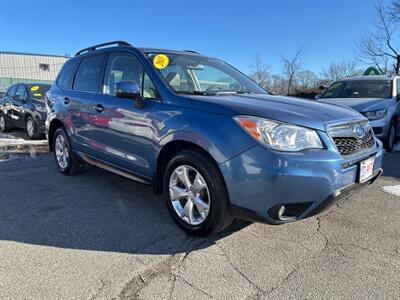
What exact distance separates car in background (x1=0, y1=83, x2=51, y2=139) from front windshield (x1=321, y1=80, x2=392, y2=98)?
6953 millimetres

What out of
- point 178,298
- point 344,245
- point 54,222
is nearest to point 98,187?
point 54,222

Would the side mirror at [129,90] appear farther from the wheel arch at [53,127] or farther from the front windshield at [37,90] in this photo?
the front windshield at [37,90]

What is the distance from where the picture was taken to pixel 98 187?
4.91 m

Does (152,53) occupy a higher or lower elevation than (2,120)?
higher

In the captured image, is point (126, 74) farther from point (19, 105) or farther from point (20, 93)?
point (20, 93)

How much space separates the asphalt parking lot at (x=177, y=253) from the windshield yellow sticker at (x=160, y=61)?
5.10 ft

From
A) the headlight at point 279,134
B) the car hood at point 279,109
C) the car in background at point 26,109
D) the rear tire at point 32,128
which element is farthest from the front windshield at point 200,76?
the rear tire at point 32,128

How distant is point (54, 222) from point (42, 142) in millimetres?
5607

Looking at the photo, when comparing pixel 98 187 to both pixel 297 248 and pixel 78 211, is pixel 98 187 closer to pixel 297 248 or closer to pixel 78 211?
pixel 78 211

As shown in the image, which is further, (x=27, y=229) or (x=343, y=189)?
(x=27, y=229)

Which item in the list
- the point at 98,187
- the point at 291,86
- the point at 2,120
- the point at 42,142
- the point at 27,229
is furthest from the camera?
the point at 291,86

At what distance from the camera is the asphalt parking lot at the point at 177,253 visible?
8.30ft

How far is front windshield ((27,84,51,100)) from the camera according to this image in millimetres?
9594

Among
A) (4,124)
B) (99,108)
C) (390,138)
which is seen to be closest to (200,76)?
(99,108)
